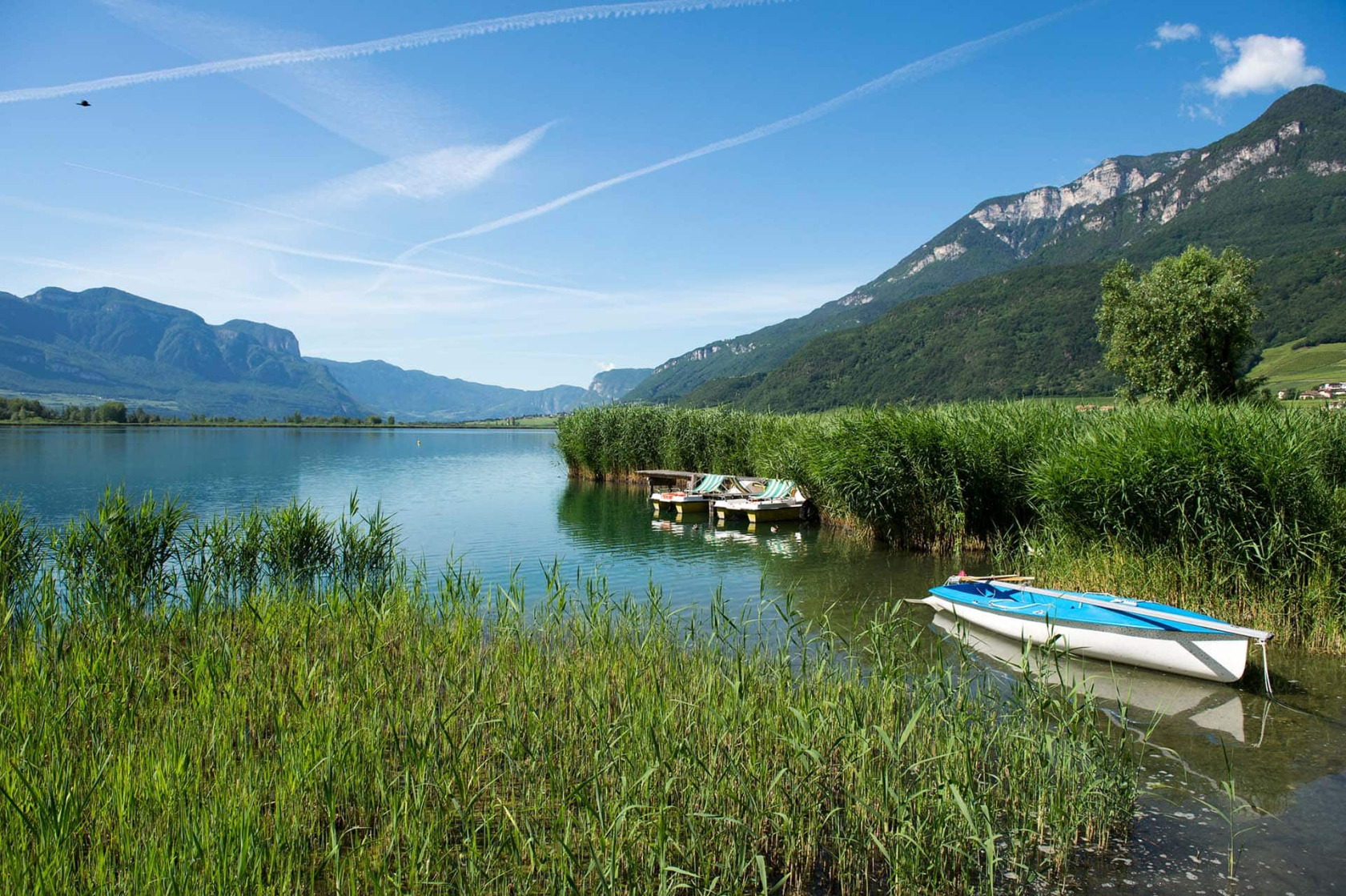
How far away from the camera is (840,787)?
5262mm

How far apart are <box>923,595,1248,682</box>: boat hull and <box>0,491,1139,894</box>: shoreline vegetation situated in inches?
88.3

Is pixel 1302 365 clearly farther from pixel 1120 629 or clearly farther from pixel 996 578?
pixel 1120 629

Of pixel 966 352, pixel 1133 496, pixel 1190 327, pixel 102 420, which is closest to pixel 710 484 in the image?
pixel 1133 496

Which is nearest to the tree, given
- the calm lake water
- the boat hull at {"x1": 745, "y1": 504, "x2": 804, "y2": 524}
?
the boat hull at {"x1": 745, "y1": 504, "x2": 804, "y2": 524}

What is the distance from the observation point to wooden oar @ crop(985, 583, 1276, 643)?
331 inches

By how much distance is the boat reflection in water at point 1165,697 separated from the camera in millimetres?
7812

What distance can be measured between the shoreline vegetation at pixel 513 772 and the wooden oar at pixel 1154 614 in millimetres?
2418

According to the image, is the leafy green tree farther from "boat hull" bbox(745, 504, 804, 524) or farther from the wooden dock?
"boat hull" bbox(745, 504, 804, 524)

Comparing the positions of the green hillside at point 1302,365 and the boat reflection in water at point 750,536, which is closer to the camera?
the boat reflection in water at point 750,536

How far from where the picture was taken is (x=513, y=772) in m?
5.39

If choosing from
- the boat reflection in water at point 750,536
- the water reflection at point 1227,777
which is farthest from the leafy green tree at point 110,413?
the water reflection at point 1227,777

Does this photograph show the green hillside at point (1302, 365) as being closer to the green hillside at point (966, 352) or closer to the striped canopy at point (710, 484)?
the green hillside at point (966, 352)

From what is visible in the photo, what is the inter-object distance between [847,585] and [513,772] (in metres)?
11.0

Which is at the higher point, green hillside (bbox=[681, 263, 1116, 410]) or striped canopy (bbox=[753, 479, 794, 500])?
green hillside (bbox=[681, 263, 1116, 410])
